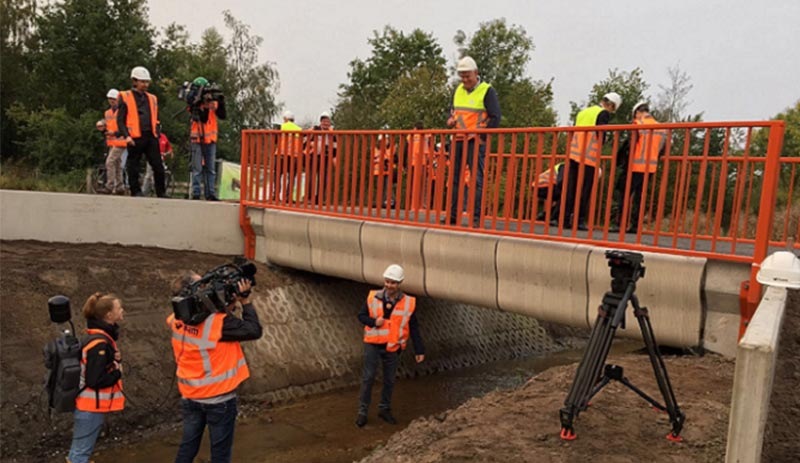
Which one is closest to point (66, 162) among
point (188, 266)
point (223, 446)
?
point (188, 266)

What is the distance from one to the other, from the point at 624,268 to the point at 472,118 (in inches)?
165

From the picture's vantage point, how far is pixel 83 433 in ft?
17.6

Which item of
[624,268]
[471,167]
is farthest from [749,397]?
[471,167]

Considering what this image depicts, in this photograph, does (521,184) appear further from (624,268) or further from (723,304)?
(624,268)

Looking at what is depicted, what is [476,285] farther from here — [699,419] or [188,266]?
[188,266]

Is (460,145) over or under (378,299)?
over

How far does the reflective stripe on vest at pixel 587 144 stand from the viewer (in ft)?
21.6

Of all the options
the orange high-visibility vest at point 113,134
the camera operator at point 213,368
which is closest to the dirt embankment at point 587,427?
the camera operator at point 213,368

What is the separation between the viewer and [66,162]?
91.9ft

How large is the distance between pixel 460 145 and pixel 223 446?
432 cm

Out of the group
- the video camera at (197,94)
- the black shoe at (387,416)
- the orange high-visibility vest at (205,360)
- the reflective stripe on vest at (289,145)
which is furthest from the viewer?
the video camera at (197,94)

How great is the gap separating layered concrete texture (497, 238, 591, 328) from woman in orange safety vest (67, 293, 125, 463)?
3.92 meters

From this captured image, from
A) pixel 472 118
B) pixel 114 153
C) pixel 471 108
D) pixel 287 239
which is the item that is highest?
pixel 471 108

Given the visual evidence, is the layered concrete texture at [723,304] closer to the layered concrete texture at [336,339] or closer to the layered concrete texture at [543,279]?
the layered concrete texture at [543,279]
